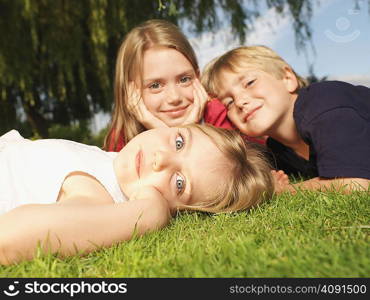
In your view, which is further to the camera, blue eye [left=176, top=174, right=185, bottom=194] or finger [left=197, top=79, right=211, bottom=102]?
finger [left=197, top=79, right=211, bottom=102]

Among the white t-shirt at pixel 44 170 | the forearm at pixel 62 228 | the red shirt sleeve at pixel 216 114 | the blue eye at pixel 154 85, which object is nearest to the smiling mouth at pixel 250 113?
the red shirt sleeve at pixel 216 114

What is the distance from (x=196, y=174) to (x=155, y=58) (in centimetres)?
141

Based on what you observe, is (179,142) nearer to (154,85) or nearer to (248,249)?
(248,249)

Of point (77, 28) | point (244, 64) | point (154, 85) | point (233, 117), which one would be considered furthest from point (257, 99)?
point (77, 28)

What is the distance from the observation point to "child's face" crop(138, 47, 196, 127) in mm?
3031

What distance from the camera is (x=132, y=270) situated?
127cm

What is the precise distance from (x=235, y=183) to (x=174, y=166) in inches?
14.8

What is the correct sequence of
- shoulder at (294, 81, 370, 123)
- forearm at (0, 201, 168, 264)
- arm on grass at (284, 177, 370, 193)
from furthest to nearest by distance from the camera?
shoulder at (294, 81, 370, 123)
arm on grass at (284, 177, 370, 193)
forearm at (0, 201, 168, 264)

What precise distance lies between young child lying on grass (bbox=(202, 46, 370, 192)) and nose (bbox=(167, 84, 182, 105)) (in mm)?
299

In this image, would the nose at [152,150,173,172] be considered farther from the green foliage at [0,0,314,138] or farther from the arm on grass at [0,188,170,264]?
the green foliage at [0,0,314,138]

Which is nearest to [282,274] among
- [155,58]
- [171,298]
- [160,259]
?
[171,298]

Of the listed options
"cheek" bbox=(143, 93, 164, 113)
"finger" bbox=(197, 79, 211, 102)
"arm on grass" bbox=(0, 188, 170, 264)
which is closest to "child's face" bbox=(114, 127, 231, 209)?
"arm on grass" bbox=(0, 188, 170, 264)

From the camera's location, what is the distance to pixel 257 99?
9.27ft

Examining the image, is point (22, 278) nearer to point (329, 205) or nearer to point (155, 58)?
point (329, 205)
